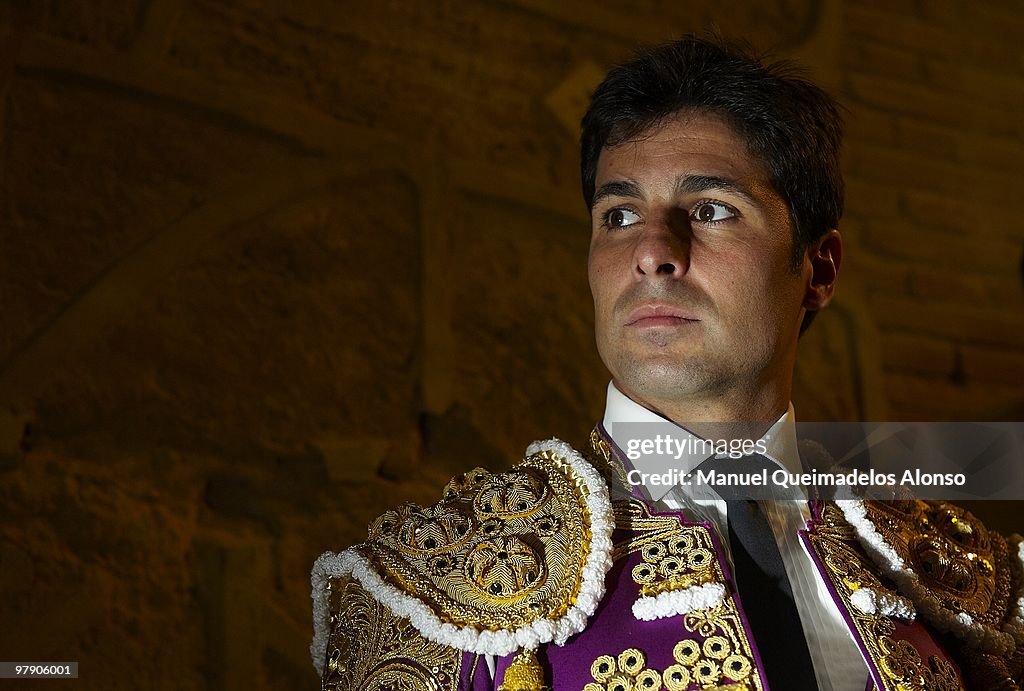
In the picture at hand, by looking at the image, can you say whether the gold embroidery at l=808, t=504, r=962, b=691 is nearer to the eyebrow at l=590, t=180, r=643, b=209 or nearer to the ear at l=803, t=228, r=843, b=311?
the ear at l=803, t=228, r=843, b=311

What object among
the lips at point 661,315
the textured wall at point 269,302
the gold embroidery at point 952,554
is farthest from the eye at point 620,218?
the textured wall at point 269,302

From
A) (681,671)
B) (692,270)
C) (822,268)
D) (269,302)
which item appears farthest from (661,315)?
(269,302)

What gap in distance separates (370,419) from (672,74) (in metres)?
0.92

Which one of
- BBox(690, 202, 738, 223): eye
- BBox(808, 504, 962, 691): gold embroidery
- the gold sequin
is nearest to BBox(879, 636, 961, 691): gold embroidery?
BBox(808, 504, 962, 691): gold embroidery

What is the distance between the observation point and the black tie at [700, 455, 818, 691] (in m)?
1.61

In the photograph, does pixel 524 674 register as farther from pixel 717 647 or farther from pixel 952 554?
pixel 952 554

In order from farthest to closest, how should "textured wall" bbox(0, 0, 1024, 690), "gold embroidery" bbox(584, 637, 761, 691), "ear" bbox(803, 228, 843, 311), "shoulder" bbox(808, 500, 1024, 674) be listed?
"textured wall" bbox(0, 0, 1024, 690) → "ear" bbox(803, 228, 843, 311) → "shoulder" bbox(808, 500, 1024, 674) → "gold embroidery" bbox(584, 637, 761, 691)

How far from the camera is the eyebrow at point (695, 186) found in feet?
6.02

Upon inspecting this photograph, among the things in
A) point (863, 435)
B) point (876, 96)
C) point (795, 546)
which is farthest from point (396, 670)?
point (876, 96)

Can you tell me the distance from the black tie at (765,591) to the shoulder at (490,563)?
0.17 meters

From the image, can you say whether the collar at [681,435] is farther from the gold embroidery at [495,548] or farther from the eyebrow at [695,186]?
the eyebrow at [695,186]

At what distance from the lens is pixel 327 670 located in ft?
5.44

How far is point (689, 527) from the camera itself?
1.67 metres

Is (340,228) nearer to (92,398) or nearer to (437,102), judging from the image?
(437,102)
